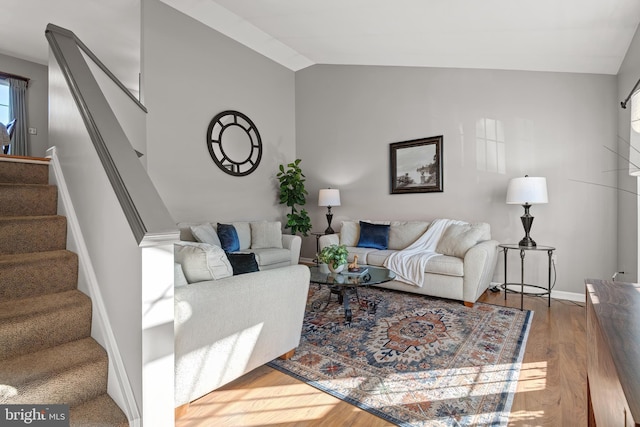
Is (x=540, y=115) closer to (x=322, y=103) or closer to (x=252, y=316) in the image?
(x=322, y=103)

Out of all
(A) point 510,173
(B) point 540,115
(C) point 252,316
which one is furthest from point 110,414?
(B) point 540,115

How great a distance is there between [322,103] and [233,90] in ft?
5.22

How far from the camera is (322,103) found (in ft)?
19.4

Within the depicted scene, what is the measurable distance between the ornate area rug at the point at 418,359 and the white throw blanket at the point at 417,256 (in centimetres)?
36

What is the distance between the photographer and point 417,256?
3770 mm

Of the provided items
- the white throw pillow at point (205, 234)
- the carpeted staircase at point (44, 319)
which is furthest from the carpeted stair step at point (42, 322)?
the white throw pillow at point (205, 234)

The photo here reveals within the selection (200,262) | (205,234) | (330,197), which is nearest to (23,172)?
(200,262)

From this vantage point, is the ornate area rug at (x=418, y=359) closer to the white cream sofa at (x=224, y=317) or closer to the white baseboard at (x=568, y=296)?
the white cream sofa at (x=224, y=317)

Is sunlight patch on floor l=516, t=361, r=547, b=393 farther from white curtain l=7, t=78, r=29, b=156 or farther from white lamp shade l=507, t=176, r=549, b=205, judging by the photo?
white curtain l=7, t=78, r=29, b=156

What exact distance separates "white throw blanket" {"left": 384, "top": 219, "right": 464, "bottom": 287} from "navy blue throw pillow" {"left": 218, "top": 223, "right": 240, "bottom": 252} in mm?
2008

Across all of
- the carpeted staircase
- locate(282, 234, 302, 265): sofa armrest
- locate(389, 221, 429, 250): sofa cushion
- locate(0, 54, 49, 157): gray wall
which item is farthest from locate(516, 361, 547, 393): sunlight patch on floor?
locate(0, 54, 49, 157): gray wall

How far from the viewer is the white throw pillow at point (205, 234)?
4062 mm

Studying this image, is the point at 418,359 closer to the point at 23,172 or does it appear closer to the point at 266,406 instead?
the point at 266,406

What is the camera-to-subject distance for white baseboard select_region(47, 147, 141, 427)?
135 centimetres
